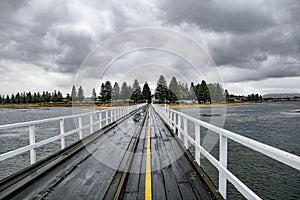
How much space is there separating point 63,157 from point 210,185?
485 cm

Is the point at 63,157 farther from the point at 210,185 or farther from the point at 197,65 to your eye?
the point at 197,65

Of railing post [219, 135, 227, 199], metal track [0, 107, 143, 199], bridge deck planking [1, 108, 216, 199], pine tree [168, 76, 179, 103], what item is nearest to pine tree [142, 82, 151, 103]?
pine tree [168, 76, 179, 103]

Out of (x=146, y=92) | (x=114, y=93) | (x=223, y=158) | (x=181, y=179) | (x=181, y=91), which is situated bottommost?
(x=181, y=179)

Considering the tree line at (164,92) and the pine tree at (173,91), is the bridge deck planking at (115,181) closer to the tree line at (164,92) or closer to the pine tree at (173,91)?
the tree line at (164,92)

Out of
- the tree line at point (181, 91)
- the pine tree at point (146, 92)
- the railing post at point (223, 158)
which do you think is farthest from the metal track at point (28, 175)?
the pine tree at point (146, 92)

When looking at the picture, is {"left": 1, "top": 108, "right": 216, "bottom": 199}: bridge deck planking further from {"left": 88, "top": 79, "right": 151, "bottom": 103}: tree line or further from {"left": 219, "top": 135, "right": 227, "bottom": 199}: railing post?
{"left": 88, "top": 79, "right": 151, "bottom": 103}: tree line

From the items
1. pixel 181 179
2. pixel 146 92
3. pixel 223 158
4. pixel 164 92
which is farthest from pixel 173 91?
pixel 223 158

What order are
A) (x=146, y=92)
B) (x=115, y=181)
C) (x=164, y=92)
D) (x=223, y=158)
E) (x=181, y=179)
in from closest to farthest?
(x=223, y=158)
(x=115, y=181)
(x=181, y=179)
(x=164, y=92)
(x=146, y=92)

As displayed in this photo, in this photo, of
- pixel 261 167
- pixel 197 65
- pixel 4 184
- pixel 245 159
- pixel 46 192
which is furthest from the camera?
pixel 197 65

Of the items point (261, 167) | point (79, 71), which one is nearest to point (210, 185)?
point (261, 167)

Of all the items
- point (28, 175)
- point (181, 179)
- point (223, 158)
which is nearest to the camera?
point (223, 158)

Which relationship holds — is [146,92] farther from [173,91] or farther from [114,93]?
[114,93]

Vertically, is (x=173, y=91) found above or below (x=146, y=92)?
below

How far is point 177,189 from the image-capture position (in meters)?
5.06
